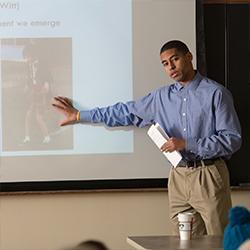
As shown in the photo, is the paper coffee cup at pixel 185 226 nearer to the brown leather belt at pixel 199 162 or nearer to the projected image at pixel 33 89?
the brown leather belt at pixel 199 162

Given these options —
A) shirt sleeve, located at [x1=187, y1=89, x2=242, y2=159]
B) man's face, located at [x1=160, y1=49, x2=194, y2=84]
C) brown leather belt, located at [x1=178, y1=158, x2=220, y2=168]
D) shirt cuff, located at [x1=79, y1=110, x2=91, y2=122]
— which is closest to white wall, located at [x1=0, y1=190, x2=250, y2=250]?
shirt cuff, located at [x1=79, y1=110, x2=91, y2=122]

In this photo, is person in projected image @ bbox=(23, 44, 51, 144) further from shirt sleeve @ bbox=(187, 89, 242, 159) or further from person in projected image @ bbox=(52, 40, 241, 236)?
shirt sleeve @ bbox=(187, 89, 242, 159)

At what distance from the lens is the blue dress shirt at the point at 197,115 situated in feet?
11.6

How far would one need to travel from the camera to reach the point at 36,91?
403cm

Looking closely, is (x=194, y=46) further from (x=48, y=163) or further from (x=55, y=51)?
(x=48, y=163)

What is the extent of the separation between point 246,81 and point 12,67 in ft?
4.61

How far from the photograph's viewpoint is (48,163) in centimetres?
403

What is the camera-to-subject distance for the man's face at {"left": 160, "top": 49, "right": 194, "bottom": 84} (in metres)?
3.62

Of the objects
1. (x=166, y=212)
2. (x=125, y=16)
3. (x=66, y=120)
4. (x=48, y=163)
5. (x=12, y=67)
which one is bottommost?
(x=166, y=212)

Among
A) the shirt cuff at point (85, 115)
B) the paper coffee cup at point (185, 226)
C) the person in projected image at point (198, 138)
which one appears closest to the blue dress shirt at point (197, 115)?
the person in projected image at point (198, 138)

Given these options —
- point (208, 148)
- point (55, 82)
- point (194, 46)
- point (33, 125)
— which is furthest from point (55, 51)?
point (208, 148)

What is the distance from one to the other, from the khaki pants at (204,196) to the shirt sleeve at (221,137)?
0.10m

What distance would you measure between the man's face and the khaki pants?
19.2 inches

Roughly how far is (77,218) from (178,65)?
114 cm
